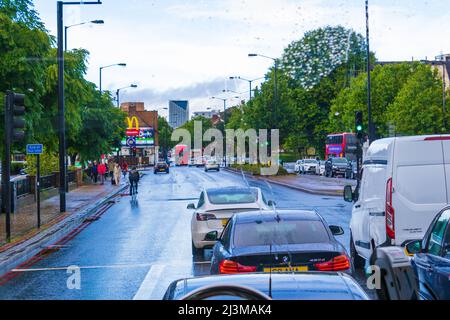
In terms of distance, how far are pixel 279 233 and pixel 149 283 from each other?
389 centimetres

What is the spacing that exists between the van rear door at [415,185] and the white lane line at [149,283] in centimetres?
377

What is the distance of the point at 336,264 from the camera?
9.13 metres

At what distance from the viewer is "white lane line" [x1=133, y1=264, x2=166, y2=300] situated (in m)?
11.8

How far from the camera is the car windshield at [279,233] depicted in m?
9.63

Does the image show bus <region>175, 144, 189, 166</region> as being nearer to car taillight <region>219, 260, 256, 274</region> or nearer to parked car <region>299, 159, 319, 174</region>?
parked car <region>299, 159, 319, 174</region>

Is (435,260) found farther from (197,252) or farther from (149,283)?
(197,252)

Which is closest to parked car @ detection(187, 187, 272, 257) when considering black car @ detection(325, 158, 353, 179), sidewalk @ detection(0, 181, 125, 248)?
sidewalk @ detection(0, 181, 125, 248)

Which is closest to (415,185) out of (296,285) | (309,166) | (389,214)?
(389,214)

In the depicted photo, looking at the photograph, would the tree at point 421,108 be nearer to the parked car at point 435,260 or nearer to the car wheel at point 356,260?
the car wheel at point 356,260

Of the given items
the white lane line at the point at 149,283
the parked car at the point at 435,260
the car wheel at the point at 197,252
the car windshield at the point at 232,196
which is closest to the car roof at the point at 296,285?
the parked car at the point at 435,260

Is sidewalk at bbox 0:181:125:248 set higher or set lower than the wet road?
higher

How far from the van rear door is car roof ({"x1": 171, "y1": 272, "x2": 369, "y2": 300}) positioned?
6.10 metres
